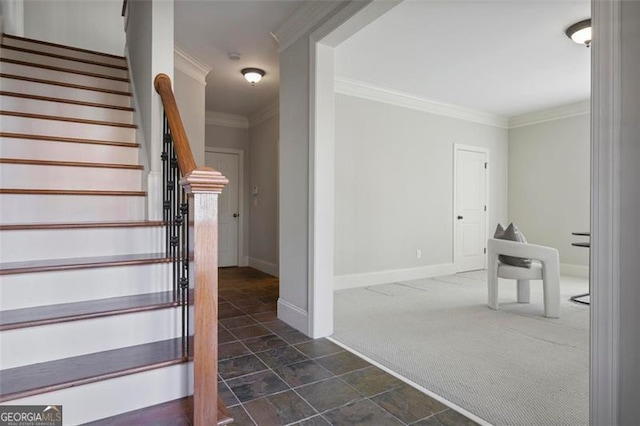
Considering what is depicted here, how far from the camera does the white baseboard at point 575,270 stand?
5350mm

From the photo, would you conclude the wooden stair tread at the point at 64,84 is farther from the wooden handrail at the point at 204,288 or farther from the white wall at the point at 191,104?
the wooden handrail at the point at 204,288

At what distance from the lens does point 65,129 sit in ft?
8.71

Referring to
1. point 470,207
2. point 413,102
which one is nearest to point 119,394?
point 413,102

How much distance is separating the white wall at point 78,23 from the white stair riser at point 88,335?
4.53 metres

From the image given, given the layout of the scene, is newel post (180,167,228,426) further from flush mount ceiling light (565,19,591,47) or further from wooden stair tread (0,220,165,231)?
flush mount ceiling light (565,19,591,47)

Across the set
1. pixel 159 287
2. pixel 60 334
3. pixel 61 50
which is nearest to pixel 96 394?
pixel 60 334

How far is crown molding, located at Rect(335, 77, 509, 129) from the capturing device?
4.58 meters

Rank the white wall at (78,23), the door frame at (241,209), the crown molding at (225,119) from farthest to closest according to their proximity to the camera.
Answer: the door frame at (241,209)
the crown molding at (225,119)
the white wall at (78,23)

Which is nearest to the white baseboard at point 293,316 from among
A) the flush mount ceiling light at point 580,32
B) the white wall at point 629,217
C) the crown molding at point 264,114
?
the white wall at point 629,217

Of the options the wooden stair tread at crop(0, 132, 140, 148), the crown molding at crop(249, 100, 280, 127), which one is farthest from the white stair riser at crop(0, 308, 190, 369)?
the crown molding at crop(249, 100, 280, 127)

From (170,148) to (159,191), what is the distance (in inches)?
19.9

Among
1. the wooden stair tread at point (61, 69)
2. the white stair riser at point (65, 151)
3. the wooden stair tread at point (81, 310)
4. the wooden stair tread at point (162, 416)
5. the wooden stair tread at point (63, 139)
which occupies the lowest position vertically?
the wooden stair tread at point (162, 416)

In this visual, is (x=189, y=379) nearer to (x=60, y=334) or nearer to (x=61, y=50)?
(x=60, y=334)

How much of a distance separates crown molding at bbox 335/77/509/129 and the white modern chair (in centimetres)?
248
